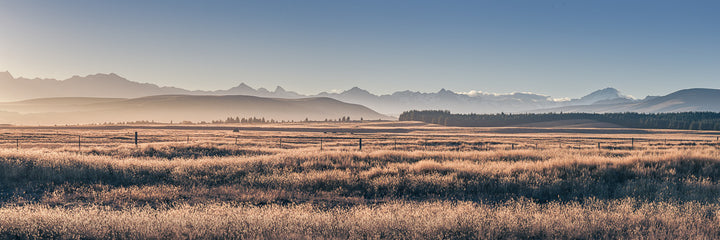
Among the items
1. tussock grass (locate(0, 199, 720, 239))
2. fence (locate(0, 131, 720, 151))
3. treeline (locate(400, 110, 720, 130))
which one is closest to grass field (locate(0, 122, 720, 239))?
tussock grass (locate(0, 199, 720, 239))

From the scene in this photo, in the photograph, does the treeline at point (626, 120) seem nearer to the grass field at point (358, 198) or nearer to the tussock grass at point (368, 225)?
the grass field at point (358, 198)

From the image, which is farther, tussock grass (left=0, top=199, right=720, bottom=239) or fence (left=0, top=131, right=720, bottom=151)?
fence (left=0, top=131, right=720, bottom=151)

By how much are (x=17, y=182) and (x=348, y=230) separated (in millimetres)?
12537

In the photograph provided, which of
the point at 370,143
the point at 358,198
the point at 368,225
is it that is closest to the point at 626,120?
the point at 370,143

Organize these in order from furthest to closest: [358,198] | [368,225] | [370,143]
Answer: [370,143] → [358,198] → [368,225]

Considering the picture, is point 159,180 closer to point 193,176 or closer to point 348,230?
point 193,176

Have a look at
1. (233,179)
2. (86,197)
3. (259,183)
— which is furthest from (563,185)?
(86,197)

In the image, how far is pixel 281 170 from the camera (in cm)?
1488

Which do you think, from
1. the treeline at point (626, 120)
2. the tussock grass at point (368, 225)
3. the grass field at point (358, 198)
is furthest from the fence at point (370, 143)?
the treeline at point (626, 120)

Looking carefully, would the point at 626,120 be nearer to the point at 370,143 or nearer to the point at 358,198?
the point at 370,143

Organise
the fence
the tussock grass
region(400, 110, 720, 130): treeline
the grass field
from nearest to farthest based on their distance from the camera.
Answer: the tussock grass
the grass field
the fence
region(400, 110, 720, 130): treeline

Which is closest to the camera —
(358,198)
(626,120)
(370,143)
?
(358,198)

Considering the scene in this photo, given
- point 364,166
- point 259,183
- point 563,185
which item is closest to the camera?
point 563,185

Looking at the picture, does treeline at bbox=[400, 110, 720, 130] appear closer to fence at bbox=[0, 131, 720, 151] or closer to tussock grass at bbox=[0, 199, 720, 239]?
fence at bbox=[0, 131, 720, 151]
